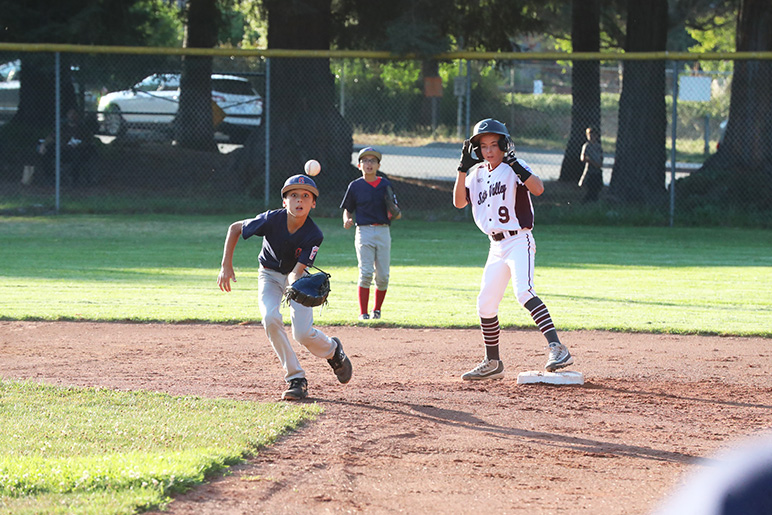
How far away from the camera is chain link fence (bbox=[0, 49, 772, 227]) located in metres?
18.1

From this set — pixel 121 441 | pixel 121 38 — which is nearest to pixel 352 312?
pixel 121 441

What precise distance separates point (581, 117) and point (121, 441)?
16.7 metres

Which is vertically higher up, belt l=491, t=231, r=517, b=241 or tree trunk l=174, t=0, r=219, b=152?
tree trunk l=174, t=0, r=219, b=152

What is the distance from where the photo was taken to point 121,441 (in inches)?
199

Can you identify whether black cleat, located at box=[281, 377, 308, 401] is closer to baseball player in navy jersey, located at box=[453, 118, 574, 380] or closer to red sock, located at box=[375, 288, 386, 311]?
baseball player in navy jersey, located at box=[453, 118, 574, 380]

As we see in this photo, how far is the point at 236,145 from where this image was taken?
21375 mm

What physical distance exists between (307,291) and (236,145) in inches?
623

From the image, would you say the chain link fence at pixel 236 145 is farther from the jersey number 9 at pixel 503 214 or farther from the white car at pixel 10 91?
the jersey number 9 at pixel 503 214

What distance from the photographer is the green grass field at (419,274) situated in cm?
979

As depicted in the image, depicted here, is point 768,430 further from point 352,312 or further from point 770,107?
point 770,107

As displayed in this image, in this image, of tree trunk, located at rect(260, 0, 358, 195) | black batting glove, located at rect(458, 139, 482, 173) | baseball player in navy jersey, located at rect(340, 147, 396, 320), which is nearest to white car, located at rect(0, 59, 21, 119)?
tree trunk, located at rect(260, 0, 358, 195)

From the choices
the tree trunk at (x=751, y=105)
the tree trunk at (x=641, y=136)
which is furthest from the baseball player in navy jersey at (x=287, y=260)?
the tree trunk at (x=751, y=105)

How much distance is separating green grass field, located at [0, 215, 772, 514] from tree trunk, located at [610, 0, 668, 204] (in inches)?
56.2

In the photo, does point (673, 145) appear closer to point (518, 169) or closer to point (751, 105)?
point (751, 105)
